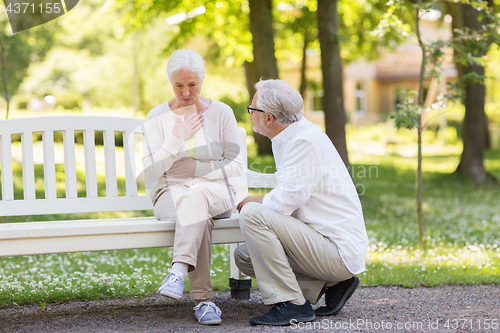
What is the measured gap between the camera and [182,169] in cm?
341

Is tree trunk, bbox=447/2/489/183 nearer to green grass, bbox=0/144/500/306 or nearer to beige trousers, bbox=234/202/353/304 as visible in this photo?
green grass, bbox=0/144/500/306

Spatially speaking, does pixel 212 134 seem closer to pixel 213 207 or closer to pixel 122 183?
pixel 213 207

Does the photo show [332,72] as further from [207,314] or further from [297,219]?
[207,314]

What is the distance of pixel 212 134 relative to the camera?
350 cm

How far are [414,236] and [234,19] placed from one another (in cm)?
831

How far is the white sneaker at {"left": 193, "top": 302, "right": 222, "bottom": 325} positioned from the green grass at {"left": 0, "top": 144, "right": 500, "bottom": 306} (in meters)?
0.96

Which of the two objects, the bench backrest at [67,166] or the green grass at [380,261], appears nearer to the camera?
the bench backrest at [67,166]

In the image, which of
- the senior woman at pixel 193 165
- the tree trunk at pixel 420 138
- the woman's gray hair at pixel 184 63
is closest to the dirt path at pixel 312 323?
the senior woman at pixel 193 165

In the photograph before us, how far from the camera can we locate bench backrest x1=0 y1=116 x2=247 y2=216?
353 centimetres

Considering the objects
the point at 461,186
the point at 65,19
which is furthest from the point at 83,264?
the point at 65,19

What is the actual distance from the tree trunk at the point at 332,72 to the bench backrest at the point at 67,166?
429 centimetres

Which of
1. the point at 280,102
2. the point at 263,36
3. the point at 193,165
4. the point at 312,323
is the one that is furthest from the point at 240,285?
the point at 263,36

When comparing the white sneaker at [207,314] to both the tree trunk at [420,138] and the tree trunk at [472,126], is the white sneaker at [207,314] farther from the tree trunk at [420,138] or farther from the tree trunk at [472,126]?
the tree trunk at [472,126]

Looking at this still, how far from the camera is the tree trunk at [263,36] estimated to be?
9.81 m
